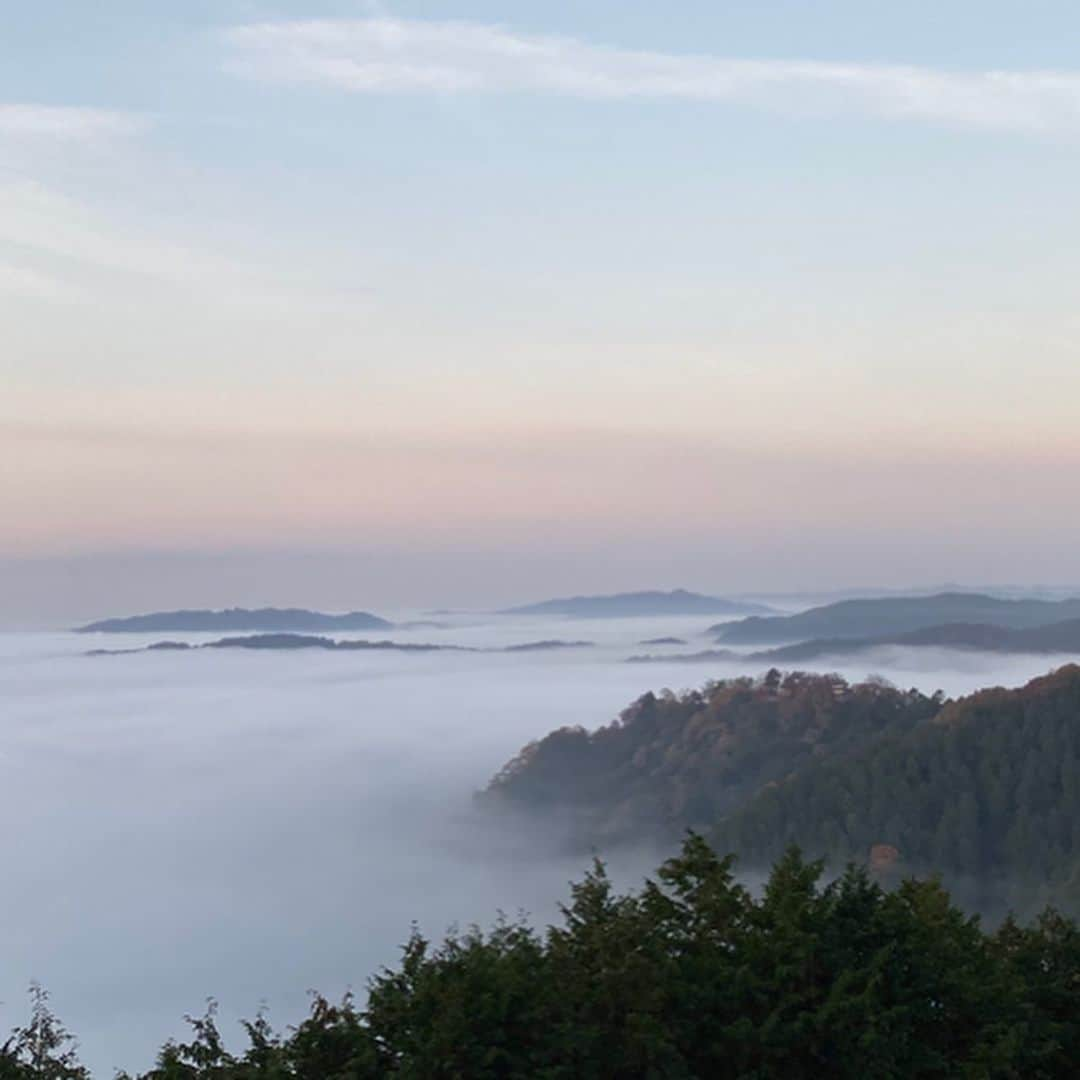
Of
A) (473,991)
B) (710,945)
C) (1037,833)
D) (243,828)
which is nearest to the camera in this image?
(473,991)

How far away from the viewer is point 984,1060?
15.4m

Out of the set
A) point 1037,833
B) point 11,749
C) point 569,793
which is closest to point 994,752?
point 1037,833

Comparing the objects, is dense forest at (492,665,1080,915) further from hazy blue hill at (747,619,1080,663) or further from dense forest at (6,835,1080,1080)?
hazy blue hill at (747,619,1080,663)

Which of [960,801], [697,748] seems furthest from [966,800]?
[697,748]

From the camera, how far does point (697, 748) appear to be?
121625mm

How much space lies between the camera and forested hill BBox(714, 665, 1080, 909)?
266ft

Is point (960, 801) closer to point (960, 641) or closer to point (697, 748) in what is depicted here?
point (697, 748)

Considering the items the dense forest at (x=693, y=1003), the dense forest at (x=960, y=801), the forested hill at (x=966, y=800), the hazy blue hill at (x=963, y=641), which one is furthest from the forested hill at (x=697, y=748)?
the dense forest at (x=693, y=1003)

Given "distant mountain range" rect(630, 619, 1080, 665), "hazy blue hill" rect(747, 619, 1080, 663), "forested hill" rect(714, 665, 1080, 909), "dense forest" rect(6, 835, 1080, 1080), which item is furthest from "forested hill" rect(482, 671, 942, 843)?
"dense forest" rect(6, 835, 1080, 1080)

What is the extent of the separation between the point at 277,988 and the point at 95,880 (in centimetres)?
5230

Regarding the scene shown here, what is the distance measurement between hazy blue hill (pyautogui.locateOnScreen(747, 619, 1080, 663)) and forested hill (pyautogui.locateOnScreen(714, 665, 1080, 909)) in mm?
94940

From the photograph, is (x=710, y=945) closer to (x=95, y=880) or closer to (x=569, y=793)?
(x=569, y=793)

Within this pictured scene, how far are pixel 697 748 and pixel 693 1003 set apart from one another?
10753cm

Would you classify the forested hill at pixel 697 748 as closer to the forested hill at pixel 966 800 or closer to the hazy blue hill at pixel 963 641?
the forested hill at pixel 966 800
